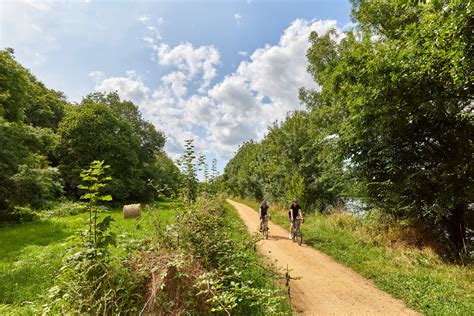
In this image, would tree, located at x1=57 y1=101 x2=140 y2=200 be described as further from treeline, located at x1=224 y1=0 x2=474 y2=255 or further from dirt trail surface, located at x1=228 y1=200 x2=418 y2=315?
treeline, located at x1=224 y1=0 x2=474 y2=255

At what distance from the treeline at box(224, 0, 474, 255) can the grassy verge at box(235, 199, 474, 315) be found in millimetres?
1682

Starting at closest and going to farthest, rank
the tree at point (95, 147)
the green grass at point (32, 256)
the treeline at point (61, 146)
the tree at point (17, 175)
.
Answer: the green grass at point (32, 256)
the tree at point (17, 175)
the treeline at point (61, 146)
the tree at point (95, 147)

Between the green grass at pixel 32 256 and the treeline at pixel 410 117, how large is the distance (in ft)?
25.1

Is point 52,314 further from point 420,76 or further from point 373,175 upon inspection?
point 373,175

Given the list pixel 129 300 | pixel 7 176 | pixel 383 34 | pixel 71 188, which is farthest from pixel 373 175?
pixel 71 188

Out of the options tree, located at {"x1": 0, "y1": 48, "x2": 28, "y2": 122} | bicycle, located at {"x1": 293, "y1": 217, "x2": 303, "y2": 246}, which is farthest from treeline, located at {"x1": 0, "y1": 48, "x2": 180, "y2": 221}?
bicycle, located at {"x1": 293, "y1": 217, "x2": 303, "y2": 246}

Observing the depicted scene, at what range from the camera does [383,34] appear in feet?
Answer: 38.3

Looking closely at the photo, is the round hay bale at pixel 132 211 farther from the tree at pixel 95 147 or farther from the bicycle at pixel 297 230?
the tree at pixel 95 147

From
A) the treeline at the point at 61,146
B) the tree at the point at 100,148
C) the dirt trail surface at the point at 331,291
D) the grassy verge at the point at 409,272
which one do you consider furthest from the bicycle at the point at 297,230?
the tree at the point at 100,148

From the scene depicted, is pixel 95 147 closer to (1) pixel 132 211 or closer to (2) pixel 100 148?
(2) pixel 100 148

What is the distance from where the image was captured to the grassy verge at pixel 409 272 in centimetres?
592

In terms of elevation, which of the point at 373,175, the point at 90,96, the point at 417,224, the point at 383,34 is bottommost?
the point at 417,224

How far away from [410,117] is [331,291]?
6936 millimetres

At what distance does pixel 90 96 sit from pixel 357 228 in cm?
3689
